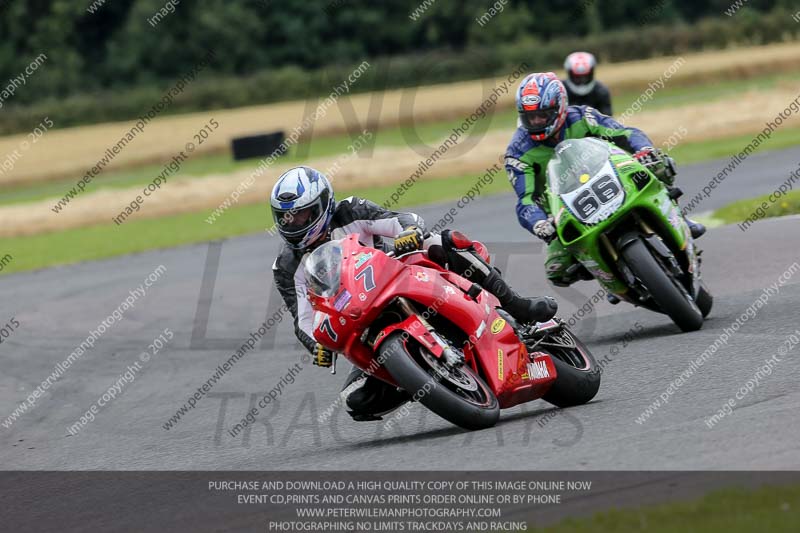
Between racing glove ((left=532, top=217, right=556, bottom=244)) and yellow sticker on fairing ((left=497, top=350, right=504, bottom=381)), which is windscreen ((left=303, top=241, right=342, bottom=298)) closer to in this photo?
yellow sticker on fairing ((left=497, top=350, right=504, bottom=381))

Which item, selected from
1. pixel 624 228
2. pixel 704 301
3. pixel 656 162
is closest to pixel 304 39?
pixel 656 162

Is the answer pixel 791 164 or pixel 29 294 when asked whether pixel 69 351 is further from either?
pixel 791 164

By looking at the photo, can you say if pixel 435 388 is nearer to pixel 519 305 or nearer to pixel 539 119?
pixel 519 305

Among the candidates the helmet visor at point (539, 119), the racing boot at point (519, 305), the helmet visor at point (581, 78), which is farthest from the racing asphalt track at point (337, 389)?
the helmet visor at point (581, 78)

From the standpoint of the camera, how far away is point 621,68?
51750mm

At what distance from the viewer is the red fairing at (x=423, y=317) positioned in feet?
22.4

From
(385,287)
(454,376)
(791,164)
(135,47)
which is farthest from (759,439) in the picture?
(135,47)

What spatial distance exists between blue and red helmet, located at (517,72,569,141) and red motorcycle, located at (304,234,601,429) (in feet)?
9.53

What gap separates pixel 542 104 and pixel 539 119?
137 mm

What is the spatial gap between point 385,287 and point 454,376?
0.60m

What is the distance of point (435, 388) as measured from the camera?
656cm

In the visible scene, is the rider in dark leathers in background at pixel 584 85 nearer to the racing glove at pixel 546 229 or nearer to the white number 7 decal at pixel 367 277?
the racing glove at pixel 546 229

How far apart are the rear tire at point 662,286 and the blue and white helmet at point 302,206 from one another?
2.40m
